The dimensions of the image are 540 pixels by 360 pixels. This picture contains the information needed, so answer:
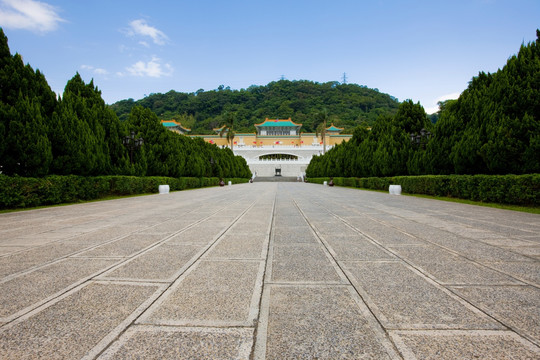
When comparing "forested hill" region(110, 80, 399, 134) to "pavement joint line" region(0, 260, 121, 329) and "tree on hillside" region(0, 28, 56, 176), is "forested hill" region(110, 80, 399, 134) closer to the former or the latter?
"tree on hillside" region(0, 28, 56, 176)

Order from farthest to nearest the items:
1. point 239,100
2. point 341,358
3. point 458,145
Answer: point 239,100 → point 458,145 → point 341,358

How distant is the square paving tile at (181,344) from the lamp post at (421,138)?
1797cm

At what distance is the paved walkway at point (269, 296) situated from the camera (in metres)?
1.80

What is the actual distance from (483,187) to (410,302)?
10177 mm

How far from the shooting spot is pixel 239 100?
376ft

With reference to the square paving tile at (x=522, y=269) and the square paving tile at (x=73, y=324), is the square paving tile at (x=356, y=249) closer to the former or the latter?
the square paving tile at (x=522, y=269)

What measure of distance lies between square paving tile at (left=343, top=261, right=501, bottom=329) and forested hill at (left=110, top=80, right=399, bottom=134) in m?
87.3

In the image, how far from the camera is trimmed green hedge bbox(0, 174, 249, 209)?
854 centimetres

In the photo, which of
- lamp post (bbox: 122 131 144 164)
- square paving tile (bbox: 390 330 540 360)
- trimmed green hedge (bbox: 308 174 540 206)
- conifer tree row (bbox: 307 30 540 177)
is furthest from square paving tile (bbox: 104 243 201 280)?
lamp post (bbox: 122 131 144 164)

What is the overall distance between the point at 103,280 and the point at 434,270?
349cm

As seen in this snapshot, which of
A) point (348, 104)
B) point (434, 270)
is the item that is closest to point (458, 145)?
point (434, 270)

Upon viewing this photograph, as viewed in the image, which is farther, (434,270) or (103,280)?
(434,270)

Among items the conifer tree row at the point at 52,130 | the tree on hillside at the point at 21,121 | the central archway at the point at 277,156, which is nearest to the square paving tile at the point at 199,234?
the tree on hillside at the point at 21,121

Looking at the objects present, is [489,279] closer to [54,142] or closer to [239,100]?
[54,142]
